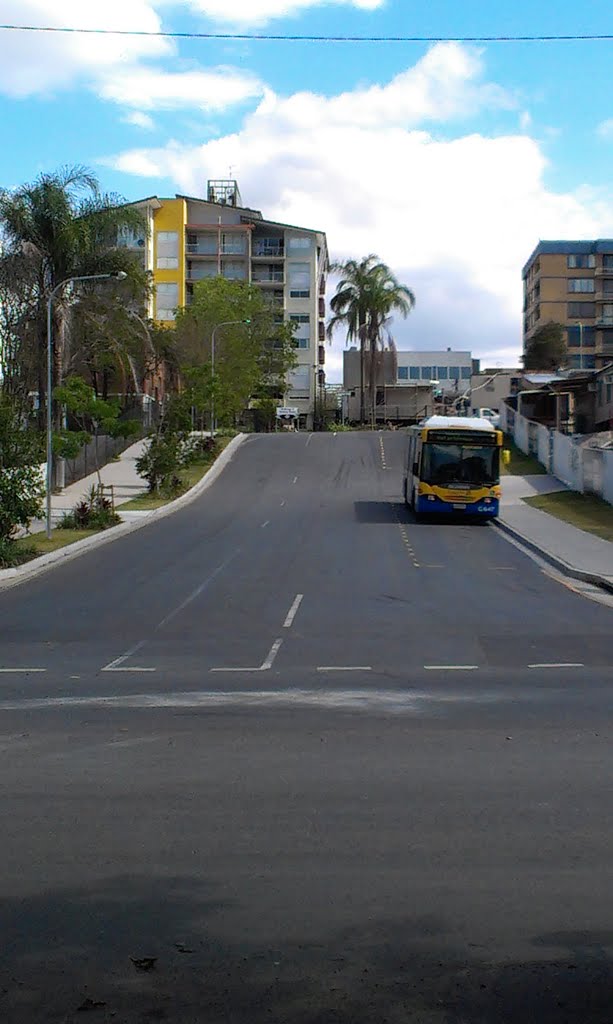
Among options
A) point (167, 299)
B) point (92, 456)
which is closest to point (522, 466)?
point (92, 456)

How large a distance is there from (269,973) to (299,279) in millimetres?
106505

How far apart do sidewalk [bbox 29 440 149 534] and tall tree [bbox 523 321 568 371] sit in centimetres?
4644

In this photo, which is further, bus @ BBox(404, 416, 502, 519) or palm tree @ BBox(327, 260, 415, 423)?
palm tree @ BBox(327, 260, 415, 423)

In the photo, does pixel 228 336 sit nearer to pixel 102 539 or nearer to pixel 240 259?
pixel 240 259

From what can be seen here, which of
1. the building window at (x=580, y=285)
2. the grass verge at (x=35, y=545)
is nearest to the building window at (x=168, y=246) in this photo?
the building window at (x=580, y=285)

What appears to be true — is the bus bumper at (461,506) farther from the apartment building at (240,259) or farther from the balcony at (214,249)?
the balcony at (214,249)

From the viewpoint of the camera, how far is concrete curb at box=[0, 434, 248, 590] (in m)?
24.5

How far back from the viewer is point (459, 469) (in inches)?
1432

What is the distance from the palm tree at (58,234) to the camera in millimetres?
45250

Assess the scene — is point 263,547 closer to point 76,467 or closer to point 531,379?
point 76,467

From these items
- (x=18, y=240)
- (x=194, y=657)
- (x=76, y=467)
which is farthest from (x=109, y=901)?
(x=76, y=467)

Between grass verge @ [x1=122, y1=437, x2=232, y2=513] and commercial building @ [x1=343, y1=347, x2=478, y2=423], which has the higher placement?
commercial building @ [x1=343, y1=347, x2=478, y2=423]

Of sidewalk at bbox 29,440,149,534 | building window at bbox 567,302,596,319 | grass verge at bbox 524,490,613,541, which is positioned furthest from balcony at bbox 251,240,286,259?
grass verge at bbox 524,490,613,541

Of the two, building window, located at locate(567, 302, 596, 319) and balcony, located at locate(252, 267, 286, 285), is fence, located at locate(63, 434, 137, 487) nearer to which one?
balcony, located at locate(252, 267, 286, 285)
